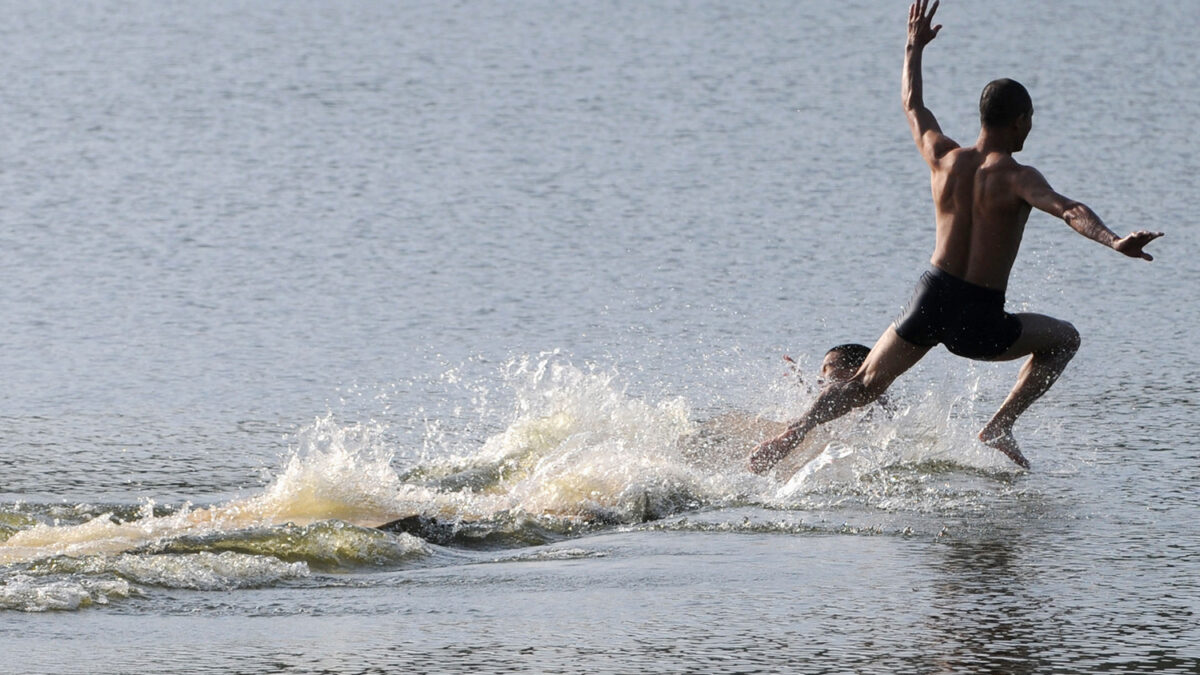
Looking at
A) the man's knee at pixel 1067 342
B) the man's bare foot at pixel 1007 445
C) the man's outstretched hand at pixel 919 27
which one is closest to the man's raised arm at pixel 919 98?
the man's outstretched hand at pixel 919 27

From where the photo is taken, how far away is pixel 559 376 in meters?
9.89

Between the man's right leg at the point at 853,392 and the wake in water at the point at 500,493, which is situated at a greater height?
the man's right leg at the point at 853,392

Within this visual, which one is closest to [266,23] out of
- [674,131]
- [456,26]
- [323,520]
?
[456,26]

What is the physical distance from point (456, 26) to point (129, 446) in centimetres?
1798

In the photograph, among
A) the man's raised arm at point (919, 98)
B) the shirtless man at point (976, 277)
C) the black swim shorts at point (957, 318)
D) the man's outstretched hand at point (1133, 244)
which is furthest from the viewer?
the man's raised arm at point (919, 98)

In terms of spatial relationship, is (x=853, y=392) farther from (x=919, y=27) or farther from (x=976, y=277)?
(x=919, y=27)

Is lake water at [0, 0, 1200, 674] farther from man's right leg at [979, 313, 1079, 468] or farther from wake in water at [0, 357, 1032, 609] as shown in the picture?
man's right leg at [979, 313, 1079, 468]

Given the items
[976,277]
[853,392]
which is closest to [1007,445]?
[853,392]

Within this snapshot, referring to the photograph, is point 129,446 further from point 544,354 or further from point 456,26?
point 456,26

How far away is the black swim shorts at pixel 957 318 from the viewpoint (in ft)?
27.9

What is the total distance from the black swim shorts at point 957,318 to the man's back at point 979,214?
6 centimetres

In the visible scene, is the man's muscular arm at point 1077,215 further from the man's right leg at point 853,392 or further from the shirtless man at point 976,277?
the man's right leg at point 853,392

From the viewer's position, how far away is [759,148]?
59.2ft

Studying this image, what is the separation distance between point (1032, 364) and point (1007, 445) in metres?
0.39
